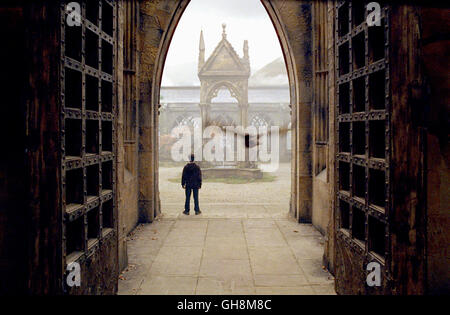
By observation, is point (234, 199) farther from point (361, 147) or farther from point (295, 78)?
point (361, 147)

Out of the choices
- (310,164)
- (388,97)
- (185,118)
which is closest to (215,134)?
(185,118)

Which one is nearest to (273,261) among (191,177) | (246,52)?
(191,177)

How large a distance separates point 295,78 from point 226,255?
4152 mm

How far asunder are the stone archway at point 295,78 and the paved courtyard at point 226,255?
637 millimetres

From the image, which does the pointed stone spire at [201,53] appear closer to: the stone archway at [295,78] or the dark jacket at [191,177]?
the dark jacket at [191,177]

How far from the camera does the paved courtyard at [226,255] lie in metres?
4.28

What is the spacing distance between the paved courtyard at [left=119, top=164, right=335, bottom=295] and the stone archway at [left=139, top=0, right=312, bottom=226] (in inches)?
25.1

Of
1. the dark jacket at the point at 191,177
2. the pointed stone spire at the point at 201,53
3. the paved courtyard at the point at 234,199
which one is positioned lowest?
the paved courtyard at the point at 234,199

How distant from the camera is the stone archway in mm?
7566

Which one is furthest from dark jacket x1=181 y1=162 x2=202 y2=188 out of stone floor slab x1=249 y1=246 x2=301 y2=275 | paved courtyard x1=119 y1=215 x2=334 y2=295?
stone floor slab x1=249 y1=246 x2=301 y2=275

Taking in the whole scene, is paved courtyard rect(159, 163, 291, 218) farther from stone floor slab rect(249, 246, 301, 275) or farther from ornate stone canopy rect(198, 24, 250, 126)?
ornate stone canopy rect(198, 24, 250, 126)

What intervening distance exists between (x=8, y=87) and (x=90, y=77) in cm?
66

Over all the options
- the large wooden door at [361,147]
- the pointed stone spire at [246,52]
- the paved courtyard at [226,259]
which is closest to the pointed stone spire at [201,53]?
the pointed stone spire at [246,52]

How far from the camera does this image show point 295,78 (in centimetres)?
777
